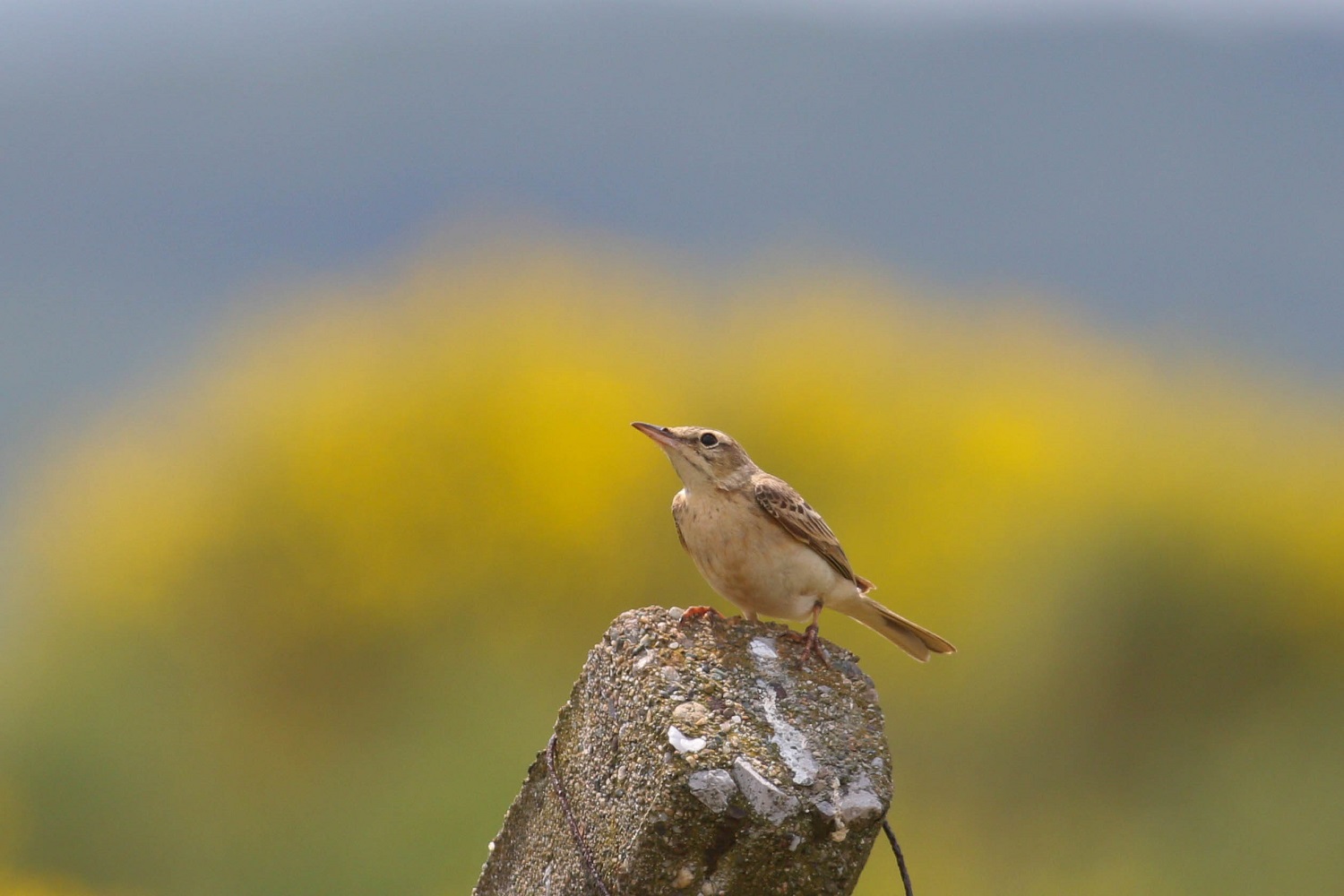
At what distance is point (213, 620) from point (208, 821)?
3159 mm

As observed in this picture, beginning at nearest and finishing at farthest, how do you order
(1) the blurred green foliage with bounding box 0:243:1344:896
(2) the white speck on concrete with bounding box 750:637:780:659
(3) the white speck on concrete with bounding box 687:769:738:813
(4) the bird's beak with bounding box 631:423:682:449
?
(3) the white speck on concrete with bounding box 687:769:738:813
(2) the white speck on concrete with bounding box 750:637:780:659
(4) the bird's beak with bounding box 631:423:682:449
(1) the blurred green foliage with bounding box 0:243:1344:896

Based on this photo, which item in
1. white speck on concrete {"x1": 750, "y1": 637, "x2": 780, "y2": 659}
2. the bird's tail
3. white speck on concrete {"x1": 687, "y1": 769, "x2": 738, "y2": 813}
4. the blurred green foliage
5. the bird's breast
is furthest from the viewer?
the blurred green foliage

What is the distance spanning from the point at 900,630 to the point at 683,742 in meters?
2.34

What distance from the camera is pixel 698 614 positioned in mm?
3291

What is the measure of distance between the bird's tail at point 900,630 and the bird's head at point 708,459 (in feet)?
1.99

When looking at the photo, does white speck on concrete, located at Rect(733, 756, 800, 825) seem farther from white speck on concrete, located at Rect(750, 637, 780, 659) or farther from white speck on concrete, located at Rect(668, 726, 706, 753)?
white speck on concrete, located at Rect(750, 637, 780, 659)

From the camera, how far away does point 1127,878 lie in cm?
1822

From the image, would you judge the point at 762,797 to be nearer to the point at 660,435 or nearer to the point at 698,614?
the point at 698,614

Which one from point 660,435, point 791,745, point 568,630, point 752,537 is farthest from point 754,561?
point 568,630

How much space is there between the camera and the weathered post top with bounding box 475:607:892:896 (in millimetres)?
2727

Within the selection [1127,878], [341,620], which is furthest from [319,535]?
[1127,878]

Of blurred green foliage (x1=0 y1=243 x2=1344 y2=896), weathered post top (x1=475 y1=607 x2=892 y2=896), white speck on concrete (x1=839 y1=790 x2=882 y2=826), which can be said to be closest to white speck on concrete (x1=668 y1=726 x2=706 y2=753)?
weathered post top (x1=475 y1=607 x2=892 y2=896)

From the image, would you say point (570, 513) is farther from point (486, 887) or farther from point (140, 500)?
point (486, 887)

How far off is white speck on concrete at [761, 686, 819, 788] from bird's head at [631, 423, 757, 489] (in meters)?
1.67
